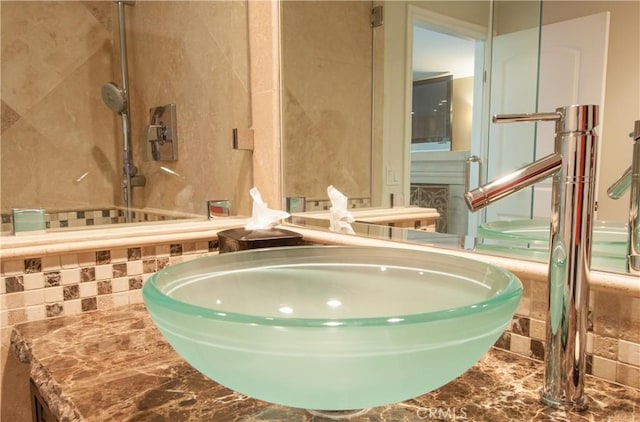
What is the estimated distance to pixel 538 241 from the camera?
76 cm

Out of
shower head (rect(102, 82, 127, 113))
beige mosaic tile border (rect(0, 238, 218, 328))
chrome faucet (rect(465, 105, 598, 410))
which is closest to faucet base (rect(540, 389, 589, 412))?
chrome faucet (rect(465, 105, 598, 410))

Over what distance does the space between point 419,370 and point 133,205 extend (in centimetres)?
152

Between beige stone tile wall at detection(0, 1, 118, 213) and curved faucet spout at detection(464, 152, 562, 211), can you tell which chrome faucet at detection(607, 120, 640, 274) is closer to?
curved faucet spout at detection(464, 152, 562, 211)

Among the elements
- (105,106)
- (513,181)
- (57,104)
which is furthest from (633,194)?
(57,104)

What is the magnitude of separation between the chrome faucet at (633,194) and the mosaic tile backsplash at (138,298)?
0.06 meters

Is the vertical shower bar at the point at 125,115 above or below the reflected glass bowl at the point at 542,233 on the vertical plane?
above

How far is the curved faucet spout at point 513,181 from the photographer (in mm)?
513

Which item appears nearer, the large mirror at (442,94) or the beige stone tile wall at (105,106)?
the large mirror at (442,94)

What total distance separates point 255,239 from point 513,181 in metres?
0.63

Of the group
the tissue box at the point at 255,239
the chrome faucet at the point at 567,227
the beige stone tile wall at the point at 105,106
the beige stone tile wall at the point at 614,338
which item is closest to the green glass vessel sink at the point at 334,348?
the chrome faucet at the point at 567,227

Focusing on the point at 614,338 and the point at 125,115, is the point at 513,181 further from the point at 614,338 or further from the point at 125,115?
the point at 125,115

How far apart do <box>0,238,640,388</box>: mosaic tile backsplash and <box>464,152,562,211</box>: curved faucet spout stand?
0.77 feet

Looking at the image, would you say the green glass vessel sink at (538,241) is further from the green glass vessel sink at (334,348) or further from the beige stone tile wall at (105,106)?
the beige stone tile wall at (105,106)

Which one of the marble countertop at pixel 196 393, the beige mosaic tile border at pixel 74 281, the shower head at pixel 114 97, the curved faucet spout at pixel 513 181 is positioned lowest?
the marble countertop at pixel 196 393
